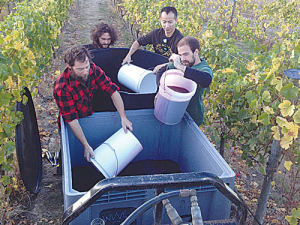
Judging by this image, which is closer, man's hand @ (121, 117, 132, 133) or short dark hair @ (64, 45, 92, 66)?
short dark hair @ (64, 45, 92, 66)

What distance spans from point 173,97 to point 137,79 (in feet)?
3.61

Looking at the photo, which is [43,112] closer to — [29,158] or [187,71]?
[29,158]

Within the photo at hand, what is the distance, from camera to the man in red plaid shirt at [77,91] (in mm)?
2326

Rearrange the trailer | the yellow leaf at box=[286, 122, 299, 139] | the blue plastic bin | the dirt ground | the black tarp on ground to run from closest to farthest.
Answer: the trailer, the blue plastic bin, the yellow leaf at box=[286, 122, 299, 139], the black tarp on ground, the dirt ground

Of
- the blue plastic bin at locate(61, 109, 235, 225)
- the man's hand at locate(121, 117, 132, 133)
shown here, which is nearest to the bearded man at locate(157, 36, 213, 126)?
the blue plastic bin at locate(61, 109, 235, 225)

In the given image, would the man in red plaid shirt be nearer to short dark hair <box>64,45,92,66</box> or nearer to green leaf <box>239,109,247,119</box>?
short dark hair <box>64,45,92,66</box>

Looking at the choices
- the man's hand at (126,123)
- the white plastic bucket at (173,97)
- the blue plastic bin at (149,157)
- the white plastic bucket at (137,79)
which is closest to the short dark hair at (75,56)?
the blue plastic bin at (149,157)

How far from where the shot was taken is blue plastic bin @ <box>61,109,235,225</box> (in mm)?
1618

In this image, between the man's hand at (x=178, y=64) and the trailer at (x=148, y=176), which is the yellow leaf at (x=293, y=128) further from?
the man's hand at (x=178, y=64)

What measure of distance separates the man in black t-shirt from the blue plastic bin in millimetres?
1298

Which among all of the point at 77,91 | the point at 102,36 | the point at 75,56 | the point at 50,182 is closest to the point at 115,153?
the point at 77,91

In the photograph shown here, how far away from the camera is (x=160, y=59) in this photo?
3.71 metres

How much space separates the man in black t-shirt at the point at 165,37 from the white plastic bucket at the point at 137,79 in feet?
0.53

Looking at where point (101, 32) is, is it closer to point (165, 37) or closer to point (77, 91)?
point (165, 37)
